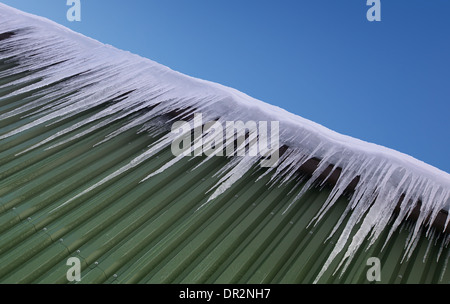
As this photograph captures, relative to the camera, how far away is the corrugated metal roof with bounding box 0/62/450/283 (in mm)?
2078

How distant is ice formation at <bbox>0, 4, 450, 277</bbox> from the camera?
7.67ft

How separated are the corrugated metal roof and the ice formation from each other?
0.08 metres

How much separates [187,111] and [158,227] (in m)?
1.01

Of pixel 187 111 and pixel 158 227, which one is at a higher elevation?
pixel 187 111

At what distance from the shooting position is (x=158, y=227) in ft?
7.54

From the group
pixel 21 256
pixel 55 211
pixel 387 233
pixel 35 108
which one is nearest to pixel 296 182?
pixel 387 233

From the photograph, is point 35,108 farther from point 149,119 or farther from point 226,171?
point 226,171

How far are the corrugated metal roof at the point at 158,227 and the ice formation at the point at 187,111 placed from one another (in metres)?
0.08

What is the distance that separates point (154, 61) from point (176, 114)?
58cm

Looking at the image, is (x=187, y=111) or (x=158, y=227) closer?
(x=158, y=227)

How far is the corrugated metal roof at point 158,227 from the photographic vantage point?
2.08 meters

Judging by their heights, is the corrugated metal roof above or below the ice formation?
below

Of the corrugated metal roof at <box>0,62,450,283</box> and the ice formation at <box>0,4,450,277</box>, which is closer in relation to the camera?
the corrugated metal roof at <box>0,62,450,283</box>

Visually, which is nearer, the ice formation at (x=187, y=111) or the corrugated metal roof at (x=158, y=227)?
the corrugated metal roof at (x=158, y=227)
